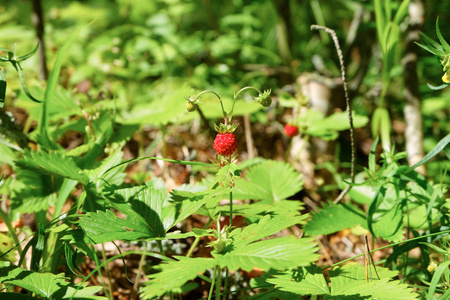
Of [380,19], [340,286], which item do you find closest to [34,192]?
[340,286]

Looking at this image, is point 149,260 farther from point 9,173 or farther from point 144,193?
point 9,173

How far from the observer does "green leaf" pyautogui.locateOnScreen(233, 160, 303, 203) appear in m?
1.15

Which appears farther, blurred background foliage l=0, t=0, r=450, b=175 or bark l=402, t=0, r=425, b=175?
blurred background foliage l=0, t=0, r=450, b=175

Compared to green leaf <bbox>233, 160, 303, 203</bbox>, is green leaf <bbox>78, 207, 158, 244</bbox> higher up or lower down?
higher up

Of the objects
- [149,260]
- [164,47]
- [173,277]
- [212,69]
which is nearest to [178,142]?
[212,69]

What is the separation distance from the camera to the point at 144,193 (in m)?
0.92

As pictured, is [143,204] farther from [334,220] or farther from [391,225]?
[391,225]

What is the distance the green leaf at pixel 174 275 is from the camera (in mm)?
645

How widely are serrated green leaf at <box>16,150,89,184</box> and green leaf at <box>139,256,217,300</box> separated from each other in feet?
1.27

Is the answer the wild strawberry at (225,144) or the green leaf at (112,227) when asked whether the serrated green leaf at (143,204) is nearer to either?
the green leaf at (112,227)

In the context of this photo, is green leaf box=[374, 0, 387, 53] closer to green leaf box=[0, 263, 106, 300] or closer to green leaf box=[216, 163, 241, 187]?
green leaf box=[216, 163, 241, 187]

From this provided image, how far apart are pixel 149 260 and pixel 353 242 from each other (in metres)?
0.84

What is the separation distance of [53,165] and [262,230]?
1.95 ft

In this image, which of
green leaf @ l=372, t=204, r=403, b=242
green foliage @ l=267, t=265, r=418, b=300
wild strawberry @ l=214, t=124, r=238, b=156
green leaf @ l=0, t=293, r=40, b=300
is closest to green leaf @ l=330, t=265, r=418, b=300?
green foliage @ l=267, t=265, r=418, b=300
